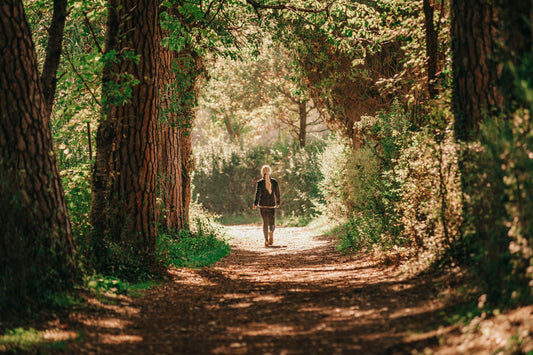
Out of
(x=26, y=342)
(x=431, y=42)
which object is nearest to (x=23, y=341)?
(x=26, y=342)

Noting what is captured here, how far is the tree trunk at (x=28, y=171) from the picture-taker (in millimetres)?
5941

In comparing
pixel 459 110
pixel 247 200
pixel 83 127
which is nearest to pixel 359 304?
pixel 459 110

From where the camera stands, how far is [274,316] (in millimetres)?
6422

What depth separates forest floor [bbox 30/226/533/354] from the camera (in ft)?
15.2

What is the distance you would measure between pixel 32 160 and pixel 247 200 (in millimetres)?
25917

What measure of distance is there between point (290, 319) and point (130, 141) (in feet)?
13.4

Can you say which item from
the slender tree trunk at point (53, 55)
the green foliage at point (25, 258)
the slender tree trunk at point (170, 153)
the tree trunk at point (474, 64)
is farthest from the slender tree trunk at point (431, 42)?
the green foliage at point (25, 258)

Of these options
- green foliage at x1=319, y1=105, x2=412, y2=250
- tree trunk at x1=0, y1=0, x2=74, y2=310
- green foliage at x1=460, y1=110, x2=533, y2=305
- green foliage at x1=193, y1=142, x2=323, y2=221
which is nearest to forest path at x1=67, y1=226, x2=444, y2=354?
green foliage at x1=460, y1=110, x2=533, y2=305

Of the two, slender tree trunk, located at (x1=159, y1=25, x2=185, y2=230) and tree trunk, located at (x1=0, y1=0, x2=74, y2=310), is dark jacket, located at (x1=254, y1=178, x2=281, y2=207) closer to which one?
slender tree trunk, located at (x1=159, y1=25, x2=185, y2=230)

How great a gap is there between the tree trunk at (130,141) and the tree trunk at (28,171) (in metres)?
1.71

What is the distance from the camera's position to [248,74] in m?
34.7

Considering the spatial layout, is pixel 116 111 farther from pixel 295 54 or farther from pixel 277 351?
pixel 295 54

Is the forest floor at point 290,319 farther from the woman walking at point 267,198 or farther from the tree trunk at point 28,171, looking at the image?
the woman walking at point 267,198

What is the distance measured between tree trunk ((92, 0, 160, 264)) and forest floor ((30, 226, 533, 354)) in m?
1.10
